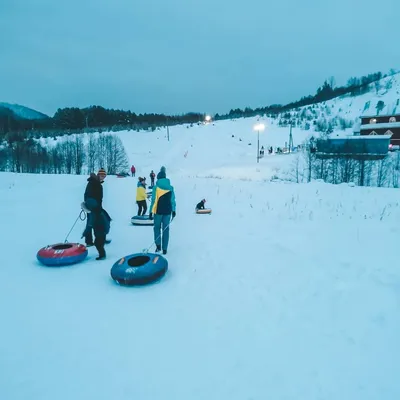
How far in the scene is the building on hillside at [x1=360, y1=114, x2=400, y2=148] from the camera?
52.1 meters

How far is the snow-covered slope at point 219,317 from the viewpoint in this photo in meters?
2.90

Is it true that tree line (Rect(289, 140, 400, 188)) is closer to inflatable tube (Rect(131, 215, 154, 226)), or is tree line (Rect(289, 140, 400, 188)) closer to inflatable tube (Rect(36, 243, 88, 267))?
inflatable tube (Rect(131, 215, 154, 226))

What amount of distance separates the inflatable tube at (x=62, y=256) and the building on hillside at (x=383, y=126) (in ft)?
192

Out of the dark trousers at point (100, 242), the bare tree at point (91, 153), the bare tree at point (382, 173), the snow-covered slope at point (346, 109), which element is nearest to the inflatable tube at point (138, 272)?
the dark trousers at point (100, 242)

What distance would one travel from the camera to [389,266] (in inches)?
197

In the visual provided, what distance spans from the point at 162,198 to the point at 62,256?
2360 mm

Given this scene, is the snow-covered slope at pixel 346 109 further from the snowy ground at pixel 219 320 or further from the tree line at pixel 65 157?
the snowy ground at pixel 219 320

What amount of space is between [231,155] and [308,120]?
57227 mm

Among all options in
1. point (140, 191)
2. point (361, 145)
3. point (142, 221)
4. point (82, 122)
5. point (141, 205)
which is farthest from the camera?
point (82, 122)

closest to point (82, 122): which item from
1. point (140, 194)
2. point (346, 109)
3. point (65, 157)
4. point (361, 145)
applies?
point (65, 157)

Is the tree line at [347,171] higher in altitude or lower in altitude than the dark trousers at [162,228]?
higher

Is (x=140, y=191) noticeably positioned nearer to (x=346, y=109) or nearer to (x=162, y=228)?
(x=162, y=228)

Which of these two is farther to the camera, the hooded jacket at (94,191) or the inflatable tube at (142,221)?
the inflatable tube at (142,221)

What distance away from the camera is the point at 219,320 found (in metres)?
3.95
